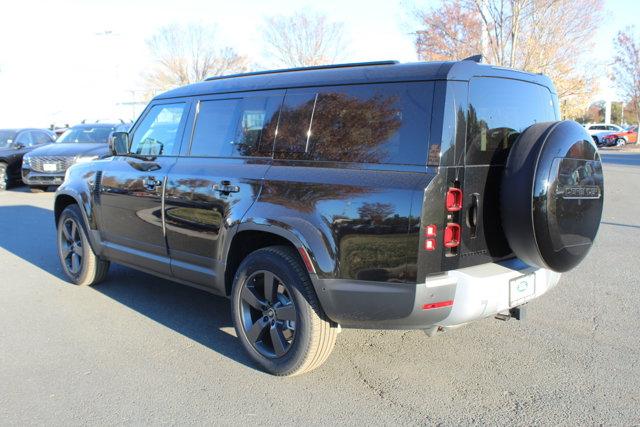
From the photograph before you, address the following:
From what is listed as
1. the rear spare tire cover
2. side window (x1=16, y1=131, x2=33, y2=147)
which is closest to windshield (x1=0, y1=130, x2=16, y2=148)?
side window (x1=16, y1=131, x2=33, y2=147)

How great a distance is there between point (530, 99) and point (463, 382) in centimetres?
196

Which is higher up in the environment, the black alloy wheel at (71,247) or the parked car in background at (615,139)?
the parked car in background at (615,139)

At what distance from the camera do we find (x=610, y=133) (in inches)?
1586

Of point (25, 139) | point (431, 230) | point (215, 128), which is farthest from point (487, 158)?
point (25, 139)

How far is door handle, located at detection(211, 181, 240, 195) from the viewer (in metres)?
3.83

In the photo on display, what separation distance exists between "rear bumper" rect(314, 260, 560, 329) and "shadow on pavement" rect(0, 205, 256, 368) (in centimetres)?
101

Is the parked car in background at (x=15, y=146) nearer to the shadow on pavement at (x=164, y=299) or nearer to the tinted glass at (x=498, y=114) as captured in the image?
the shadow on pavement at (x=164, y=299)

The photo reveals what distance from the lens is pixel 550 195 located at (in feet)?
10.2

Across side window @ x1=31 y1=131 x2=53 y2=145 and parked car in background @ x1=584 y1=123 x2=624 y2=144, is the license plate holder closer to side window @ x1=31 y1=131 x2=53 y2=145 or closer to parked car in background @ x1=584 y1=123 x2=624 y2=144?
side window @ x1=31 y1=131 x2=53 y2=145

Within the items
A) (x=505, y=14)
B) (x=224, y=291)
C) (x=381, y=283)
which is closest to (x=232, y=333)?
(x=224, y=291)

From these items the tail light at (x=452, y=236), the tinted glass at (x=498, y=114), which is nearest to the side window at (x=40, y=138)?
the tinted glass at (x=498, y=114)

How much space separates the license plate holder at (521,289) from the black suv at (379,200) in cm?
1

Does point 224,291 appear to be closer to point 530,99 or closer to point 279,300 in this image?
point 279,300

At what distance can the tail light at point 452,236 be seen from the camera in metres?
3.07
